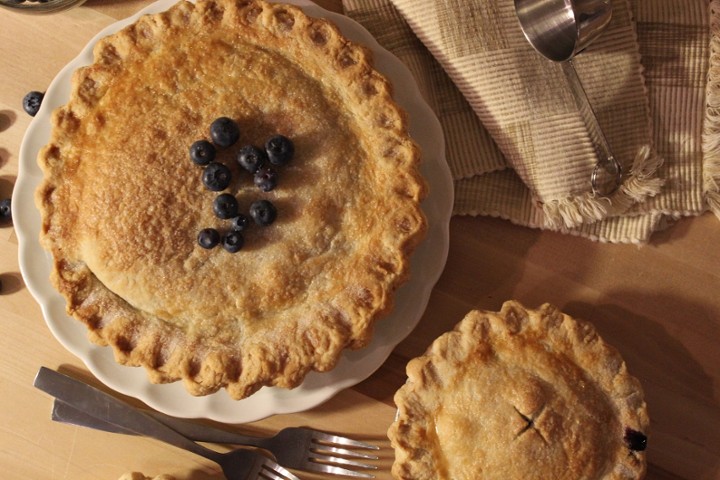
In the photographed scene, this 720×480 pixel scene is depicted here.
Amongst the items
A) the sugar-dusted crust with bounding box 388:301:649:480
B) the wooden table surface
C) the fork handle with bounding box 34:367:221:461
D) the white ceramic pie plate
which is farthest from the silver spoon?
the fork handle with bounding box 34:367:221:461

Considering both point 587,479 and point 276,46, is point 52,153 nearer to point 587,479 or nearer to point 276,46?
point 276,46

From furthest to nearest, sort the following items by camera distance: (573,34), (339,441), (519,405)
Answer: (339,441) < (573,34) < (519,405)

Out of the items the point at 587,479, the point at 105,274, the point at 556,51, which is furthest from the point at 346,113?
the point at 587,479

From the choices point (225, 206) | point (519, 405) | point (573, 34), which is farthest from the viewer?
point (573, 34)

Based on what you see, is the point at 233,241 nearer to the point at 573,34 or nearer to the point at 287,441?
the point at 287,441

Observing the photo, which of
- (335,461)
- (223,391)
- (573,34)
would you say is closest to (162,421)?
(223,391)

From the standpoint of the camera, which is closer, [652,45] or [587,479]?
[587,479]

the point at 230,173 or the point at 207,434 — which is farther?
the point at 207,434

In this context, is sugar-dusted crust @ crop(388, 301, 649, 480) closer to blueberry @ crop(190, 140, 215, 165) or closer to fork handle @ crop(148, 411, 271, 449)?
fork handle @ crop(148, 411, 271, 449)
